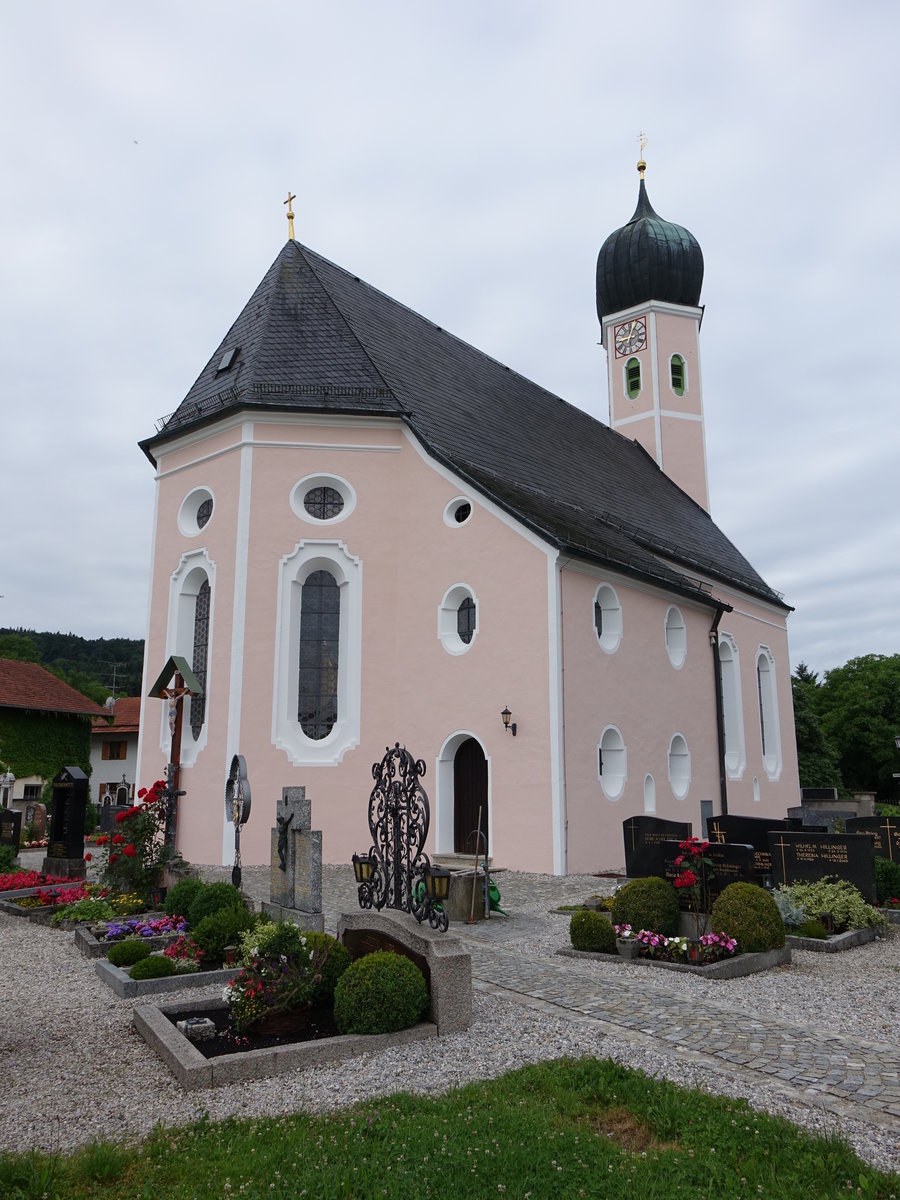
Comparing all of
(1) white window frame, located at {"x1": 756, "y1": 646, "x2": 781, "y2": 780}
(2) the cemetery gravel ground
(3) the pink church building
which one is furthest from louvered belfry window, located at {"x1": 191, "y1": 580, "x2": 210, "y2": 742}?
(1) white window frame, located at {"x1": 756, "y1": 646, "x2": 781, "y2": 780}

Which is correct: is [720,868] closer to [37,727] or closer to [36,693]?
[37,727]

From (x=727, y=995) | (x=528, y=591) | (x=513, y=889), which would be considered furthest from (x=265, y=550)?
(x=727, y=995)

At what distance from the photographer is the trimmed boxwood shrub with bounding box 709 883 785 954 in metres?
8.34

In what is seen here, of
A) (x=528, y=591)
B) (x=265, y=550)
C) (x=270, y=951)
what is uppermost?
(x=265, y=550)

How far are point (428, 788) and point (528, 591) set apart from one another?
394cm

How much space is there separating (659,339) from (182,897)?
2627 centimetres

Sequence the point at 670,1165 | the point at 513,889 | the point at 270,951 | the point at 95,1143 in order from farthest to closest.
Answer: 1. the point at 513,889
2. the point at 270,951
3. the point at 95,1143
4. the point at 670,1165

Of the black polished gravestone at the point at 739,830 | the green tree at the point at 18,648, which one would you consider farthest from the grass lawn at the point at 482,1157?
the green tree at the point at 18,648

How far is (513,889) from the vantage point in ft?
42.7

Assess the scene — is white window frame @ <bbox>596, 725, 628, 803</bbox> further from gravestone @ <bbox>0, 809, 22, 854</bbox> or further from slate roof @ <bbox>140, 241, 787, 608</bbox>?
gravestone @ <bbox>0, 809, 22, 854</bbox>

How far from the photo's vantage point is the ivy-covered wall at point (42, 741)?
102ft

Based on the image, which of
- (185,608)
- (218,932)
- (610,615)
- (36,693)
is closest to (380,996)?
(218,932)

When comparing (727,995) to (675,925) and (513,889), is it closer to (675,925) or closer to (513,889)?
(675,925)

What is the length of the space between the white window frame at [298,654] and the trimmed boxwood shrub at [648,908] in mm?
Answer: 8158
